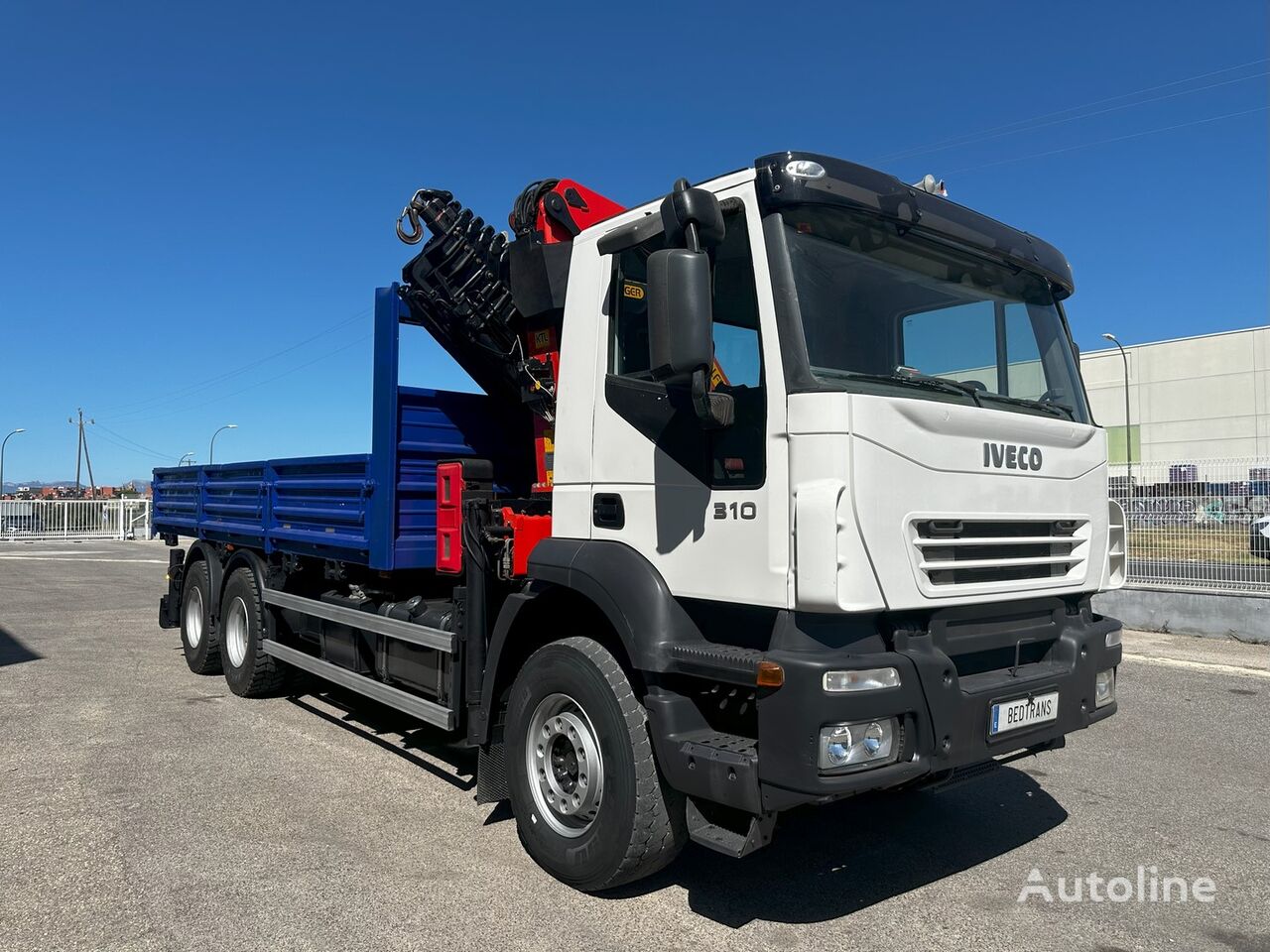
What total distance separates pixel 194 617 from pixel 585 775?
6.15 meters

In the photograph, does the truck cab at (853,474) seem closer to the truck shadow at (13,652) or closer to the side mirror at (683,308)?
the side mirror at (683,308)

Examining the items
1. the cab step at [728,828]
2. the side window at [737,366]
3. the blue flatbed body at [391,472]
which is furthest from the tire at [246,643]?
the side window at [737,366]

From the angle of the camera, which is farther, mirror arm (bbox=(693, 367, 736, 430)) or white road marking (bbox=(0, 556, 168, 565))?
white road marking (bbox=(0, 556, 168, 565))

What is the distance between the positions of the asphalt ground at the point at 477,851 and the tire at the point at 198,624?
1.13 meters

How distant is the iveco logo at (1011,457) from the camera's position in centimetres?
354

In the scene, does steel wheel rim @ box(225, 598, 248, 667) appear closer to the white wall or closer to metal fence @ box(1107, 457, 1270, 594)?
metal fence @ box(1107, 457, 1270, 594)

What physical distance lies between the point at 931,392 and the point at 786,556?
926 mm

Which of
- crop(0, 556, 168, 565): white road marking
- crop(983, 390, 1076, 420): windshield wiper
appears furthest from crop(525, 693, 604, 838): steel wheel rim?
crop(0, 556, 168, 565): white road marking

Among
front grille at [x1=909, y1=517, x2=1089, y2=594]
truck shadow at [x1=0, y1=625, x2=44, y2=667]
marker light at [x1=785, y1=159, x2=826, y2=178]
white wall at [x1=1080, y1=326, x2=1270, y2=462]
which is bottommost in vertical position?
truck shadow at [x1=0, y1=625, x2=44, y2=667]

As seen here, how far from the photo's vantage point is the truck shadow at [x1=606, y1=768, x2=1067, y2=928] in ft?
12.2

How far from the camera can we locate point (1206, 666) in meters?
9.44

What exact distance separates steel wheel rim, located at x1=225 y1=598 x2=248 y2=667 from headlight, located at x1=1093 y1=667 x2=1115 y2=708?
6205mm

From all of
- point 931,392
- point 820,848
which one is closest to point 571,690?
point 820,848

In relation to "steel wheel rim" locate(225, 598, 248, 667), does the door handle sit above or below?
above
